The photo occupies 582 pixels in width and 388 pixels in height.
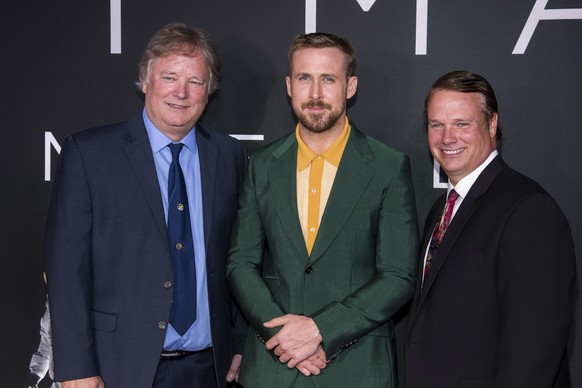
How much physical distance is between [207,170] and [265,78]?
807 millimetres

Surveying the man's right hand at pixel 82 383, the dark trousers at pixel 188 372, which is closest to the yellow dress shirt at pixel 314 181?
the dark trousers at pixel 188 372

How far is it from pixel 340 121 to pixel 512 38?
1112mm

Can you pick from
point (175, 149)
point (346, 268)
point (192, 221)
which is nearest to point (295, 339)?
point (346, 268)

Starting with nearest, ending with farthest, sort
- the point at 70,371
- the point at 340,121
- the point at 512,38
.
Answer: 1. the point at 70,371
2. the point at 340,121
3. the point at 512,38

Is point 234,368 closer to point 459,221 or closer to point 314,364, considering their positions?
point 314,364

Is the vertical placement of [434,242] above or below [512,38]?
below

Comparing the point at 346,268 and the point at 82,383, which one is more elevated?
the point at 346,268

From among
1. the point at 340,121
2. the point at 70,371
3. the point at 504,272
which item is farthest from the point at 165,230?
the point at 504,272

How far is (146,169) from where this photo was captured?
2.67 m

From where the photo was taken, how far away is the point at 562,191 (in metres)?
3.29

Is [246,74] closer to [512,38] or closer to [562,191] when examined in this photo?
[512,38]

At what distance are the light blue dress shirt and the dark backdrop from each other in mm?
720

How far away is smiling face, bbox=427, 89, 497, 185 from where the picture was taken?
2551mm

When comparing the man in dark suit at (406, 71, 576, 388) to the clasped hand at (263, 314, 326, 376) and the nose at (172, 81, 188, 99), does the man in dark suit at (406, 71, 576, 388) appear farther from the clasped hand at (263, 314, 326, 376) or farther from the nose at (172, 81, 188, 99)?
the nose at (172, 81, 188, 99)
